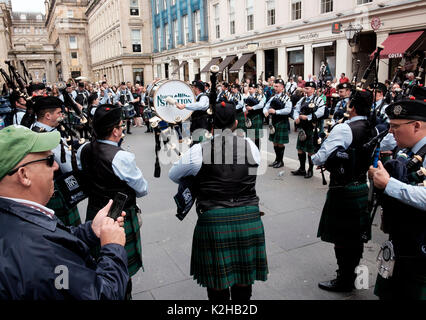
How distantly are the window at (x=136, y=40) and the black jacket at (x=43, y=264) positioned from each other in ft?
136

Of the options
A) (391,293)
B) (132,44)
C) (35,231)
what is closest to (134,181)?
(35,231)

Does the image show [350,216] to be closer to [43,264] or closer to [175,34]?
Answer: [43,264]

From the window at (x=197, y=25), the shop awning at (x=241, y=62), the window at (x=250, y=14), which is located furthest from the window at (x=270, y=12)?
the window at (x=197, y=25)

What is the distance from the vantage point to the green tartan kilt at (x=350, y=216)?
3.02 meters

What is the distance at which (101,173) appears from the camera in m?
2.62

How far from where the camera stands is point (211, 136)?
8.49 feet

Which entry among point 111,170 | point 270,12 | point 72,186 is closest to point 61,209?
point 72,186

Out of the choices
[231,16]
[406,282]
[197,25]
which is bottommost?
[406,282]

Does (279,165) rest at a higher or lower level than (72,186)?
lower

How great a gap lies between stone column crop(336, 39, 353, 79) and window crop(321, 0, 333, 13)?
5.42 ft

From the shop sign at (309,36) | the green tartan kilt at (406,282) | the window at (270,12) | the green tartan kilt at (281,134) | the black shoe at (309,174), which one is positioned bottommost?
the black shoe at (309,174)

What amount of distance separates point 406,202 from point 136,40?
4147 cm

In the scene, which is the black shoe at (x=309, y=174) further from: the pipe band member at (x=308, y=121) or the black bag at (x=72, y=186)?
the black bag at (x=72, y=186)

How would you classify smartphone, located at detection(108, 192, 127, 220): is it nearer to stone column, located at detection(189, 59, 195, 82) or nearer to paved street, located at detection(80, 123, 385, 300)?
paved street, located at detection(80, 123, 385, 300)
